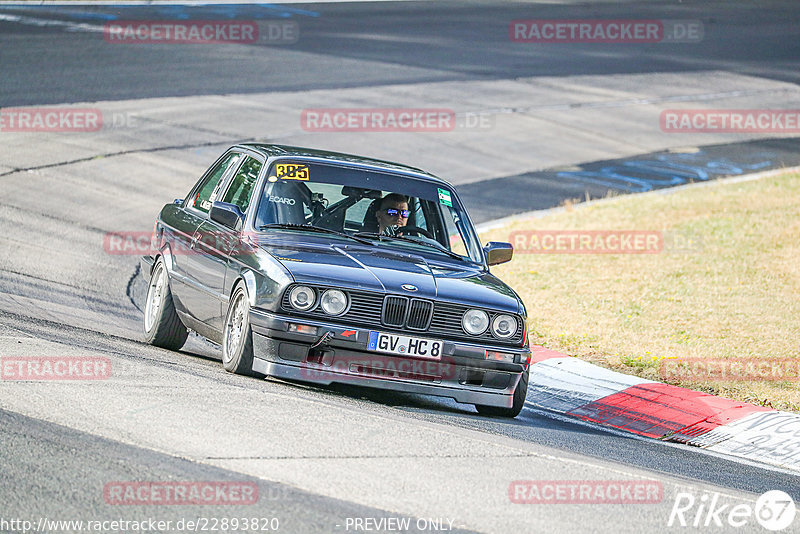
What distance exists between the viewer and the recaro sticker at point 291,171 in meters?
8.75

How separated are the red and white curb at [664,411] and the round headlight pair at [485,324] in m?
1.51

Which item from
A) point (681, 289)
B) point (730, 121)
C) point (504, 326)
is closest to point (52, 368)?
point (504, 326)

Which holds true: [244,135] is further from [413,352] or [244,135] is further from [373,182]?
[413,352]

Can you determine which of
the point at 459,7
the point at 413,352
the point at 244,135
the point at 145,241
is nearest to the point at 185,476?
the point at 413,352

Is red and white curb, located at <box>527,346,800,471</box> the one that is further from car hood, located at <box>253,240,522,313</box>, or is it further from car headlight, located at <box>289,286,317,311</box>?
car headlight, located at <box>289,286,317,311</box>

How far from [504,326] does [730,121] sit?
806 inches

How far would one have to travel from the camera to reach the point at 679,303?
1284 centimetres

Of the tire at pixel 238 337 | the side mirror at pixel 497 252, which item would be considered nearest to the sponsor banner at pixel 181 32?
the side mirror at pixel 497 252

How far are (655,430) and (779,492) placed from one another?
185cm

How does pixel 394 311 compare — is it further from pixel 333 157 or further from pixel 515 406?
→ pixel 333 157

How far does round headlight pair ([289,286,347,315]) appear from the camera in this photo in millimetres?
7461

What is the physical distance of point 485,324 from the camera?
777 centimetres

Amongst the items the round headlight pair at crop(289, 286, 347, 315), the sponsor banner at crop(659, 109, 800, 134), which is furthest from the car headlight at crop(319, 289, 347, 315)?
the sponsor banner at crop(659, 109, 800, 134)

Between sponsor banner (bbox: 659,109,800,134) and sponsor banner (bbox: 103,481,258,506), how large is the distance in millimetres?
21893
